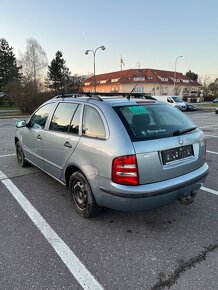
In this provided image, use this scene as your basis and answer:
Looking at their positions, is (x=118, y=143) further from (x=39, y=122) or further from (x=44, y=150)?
(x=39, y=122)

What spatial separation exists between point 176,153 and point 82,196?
53.8 inches

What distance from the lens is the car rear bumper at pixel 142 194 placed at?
8.74ft

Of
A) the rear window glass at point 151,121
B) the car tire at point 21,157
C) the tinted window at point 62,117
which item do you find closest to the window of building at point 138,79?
the car tire at point 21,157

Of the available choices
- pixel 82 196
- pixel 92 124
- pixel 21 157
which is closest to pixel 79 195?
pixel 82 196

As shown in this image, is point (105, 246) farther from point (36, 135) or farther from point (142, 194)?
point (36, 135)

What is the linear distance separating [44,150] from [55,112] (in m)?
0.68

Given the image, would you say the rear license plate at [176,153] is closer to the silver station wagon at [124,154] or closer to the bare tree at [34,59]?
the silver station wagon at [124,154]

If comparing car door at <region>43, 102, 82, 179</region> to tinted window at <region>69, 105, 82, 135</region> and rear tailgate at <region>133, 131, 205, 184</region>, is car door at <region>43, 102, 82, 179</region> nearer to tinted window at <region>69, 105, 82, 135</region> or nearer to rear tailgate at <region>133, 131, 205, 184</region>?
tinted window at <region>69, 105, 82, 135</region>

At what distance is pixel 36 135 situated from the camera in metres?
4.44

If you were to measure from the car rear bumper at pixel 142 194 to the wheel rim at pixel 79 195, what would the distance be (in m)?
0.33

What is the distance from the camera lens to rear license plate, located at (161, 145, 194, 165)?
281cm

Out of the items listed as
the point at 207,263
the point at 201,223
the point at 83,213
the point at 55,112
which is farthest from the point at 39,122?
the point at 207,263

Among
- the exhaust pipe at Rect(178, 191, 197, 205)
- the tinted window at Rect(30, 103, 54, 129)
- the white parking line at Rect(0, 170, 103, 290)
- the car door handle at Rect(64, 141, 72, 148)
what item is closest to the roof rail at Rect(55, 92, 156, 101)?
the tinted window at Rect(30, 103, 54, 129)

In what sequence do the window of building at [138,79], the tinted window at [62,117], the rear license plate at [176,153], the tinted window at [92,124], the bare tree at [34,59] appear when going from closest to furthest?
the rear license plate at [176,153], the tinted window at [92,124], the tinted window at [62,117], the bare tree at [34,59], the window of building at [138,79]
